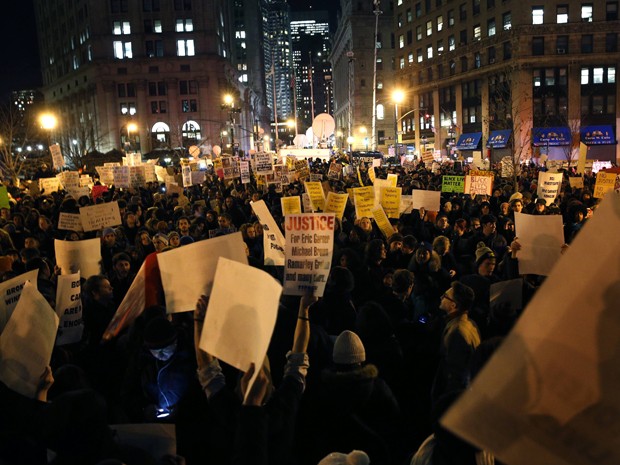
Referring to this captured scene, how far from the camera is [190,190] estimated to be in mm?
21234

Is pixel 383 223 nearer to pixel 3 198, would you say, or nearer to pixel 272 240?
pixel 272 240

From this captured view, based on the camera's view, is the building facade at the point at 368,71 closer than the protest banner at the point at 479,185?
A: No

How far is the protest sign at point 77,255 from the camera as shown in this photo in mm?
7672

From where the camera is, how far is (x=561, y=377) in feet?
6.08

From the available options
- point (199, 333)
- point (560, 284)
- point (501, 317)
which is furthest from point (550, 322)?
point (501, 317)

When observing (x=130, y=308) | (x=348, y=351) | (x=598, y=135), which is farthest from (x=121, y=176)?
(x=598, y=135)

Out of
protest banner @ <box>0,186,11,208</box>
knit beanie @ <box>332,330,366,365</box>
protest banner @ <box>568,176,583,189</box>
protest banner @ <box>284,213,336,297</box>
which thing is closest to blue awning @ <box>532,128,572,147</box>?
protest banner @ <box>568,176,583,189</box>

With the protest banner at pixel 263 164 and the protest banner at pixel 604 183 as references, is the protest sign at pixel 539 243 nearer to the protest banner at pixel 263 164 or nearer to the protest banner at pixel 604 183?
the protest banner at pixel 604 183

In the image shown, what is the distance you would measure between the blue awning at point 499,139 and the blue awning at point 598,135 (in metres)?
7.41

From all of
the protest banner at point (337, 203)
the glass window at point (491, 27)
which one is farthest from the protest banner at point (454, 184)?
the glass window at point (491, 27)

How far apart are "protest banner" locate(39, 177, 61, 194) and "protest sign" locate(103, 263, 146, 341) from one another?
17603 mm

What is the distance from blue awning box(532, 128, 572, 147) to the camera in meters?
56.2

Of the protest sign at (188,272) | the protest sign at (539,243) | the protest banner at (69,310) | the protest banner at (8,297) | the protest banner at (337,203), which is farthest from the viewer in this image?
the protest banner at (337,203)

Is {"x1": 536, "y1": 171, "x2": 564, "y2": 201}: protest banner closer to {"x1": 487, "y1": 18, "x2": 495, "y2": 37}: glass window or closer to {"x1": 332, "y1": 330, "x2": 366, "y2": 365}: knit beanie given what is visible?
{"x1": 332, "y1": 330, "x2": 366, "y2": 365}: knit beanie
